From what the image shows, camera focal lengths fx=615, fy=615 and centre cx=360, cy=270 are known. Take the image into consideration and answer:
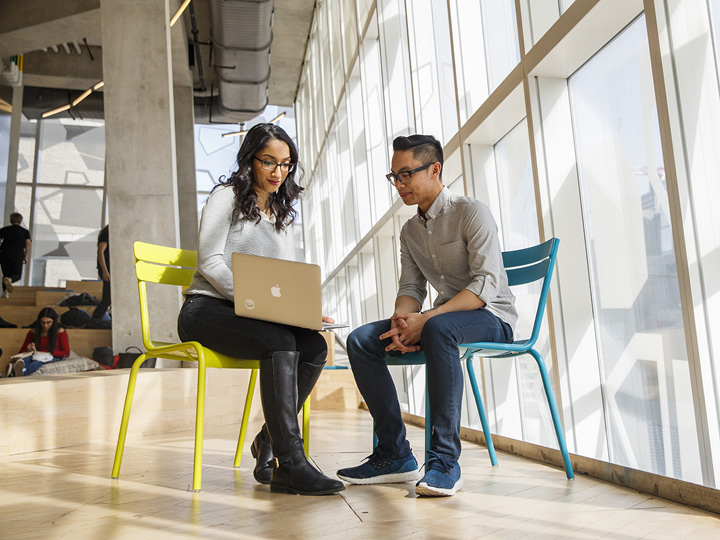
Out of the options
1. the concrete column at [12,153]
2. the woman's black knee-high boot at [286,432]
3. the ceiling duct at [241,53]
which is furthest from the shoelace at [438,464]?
the concrete column at [12,153]

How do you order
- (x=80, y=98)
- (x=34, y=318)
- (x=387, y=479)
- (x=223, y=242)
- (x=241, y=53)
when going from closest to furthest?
1. (x=387, y=479)
2. (x=223, y=242)
3. (x=34, y=318)
4. (x=241, y=53)
5. (x=80, y=98)

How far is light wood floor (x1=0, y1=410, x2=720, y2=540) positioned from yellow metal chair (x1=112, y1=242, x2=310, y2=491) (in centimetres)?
13

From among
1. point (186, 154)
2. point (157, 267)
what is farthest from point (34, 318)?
point (157, 267)

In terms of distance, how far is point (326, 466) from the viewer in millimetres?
2234

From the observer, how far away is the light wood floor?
50.5 inches

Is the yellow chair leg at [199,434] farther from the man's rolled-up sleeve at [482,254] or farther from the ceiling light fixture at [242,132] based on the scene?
the ceiling light fixture at [242,132]

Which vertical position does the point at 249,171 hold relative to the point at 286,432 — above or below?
above

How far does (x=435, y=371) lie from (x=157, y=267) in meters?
1.06

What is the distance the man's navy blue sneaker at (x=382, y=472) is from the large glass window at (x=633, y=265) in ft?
2.79

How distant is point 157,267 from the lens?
2.16m

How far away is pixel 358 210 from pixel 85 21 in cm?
436

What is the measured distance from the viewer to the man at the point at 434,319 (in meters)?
1.73

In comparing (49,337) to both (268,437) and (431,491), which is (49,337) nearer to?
(268,437)

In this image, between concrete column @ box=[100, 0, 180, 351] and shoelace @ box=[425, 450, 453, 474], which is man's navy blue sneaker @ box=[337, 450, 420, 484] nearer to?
shoelace @ box=[425, 450, 453, 474]
